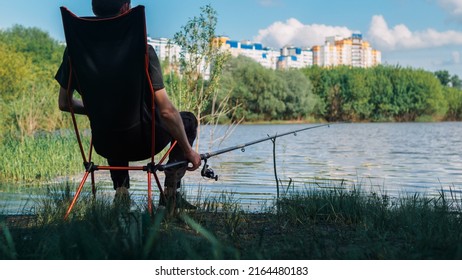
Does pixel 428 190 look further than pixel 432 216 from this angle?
Yes

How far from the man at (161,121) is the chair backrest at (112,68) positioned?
0.09 m

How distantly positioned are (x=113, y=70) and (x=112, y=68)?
12 millimetres

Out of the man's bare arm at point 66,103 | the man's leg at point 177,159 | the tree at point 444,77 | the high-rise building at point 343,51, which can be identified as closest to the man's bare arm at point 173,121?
the man's leg at point 177,159

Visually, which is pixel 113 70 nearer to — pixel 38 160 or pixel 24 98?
pixel 38 160

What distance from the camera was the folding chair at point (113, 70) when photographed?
3.52 meters

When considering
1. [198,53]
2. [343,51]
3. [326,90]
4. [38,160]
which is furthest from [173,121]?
[343,51]

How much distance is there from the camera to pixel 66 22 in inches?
143

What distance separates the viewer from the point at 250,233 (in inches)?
133

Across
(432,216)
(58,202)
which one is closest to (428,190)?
(432,216)

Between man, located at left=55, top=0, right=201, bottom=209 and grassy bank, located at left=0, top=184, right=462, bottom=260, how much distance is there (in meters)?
0.28

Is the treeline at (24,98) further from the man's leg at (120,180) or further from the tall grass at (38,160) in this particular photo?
the man's leg at (120,180)

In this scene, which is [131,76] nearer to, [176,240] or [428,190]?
[176,240]

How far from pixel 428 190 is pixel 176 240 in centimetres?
543

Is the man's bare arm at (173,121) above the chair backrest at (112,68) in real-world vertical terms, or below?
below
